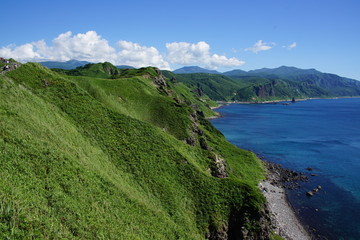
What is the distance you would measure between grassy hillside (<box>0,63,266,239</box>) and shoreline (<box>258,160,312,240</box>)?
14.0 meters

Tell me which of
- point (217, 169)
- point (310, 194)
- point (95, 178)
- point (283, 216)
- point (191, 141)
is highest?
point (95, 178)

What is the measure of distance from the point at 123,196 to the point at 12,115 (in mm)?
21831

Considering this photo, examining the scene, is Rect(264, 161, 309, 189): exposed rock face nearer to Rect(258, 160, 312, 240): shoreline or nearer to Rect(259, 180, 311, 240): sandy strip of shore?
Rect(258, 160, 312, 240): shoreline

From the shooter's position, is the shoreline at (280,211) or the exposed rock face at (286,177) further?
the exposed rock face at (286,177)

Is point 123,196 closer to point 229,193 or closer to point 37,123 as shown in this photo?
point 37,123

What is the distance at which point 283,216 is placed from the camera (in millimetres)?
61812

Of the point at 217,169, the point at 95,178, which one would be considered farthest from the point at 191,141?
the point at 95,178

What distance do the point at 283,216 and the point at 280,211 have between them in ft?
8.34

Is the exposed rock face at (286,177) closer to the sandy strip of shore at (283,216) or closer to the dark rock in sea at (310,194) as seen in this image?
the sandy strip of shore at (283,216)

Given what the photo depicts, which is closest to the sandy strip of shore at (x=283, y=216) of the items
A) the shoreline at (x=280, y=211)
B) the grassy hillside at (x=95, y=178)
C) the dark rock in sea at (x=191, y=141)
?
the shoreline at (x=280, y=211)

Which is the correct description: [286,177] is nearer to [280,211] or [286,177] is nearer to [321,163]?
[280,211]

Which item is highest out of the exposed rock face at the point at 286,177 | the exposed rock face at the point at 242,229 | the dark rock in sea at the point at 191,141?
the dark rock in sea at the point at 191,141

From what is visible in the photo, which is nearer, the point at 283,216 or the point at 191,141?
the point at 283,216

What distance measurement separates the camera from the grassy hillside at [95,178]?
2456cm
